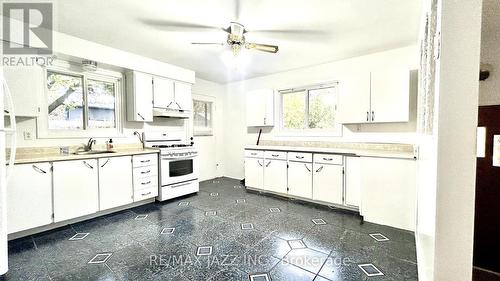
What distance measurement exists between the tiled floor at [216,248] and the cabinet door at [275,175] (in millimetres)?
710

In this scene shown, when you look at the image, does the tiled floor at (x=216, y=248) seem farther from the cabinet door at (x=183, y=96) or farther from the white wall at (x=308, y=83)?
the cabinet door at (x=183, y=96)

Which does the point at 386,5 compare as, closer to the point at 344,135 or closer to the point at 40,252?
the point at 344,135

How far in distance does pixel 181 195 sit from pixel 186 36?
8.46 feet

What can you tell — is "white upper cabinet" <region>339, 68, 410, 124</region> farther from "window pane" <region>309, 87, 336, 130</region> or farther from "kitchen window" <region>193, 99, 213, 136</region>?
"kitchen window" <region>193, 99, 213, 136</region>

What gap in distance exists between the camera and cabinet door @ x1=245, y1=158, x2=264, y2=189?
156 inches

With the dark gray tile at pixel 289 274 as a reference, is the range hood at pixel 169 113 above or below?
above

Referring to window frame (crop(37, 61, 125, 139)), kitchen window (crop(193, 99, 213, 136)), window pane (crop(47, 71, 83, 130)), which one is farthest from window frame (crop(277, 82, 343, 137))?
window pane (crop(47, 71, 83, 130))

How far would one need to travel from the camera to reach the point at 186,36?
8.95 ft

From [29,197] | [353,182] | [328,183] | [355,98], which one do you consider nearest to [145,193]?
[29,197]

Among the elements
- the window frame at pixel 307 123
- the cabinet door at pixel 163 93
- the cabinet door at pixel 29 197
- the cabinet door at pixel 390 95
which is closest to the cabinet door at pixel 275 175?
the window frame at pixel 307 123

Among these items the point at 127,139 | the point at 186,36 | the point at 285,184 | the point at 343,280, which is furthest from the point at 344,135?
the point at 127,139

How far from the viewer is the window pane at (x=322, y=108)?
3818 mm

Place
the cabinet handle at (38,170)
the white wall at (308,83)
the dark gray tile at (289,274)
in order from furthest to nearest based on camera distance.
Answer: the white wall at (308,83)
the cabinet handle at (38,170)
the dark gray tile at (289,274)

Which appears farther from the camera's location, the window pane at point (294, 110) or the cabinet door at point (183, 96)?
the window pane at point (294, 110)
